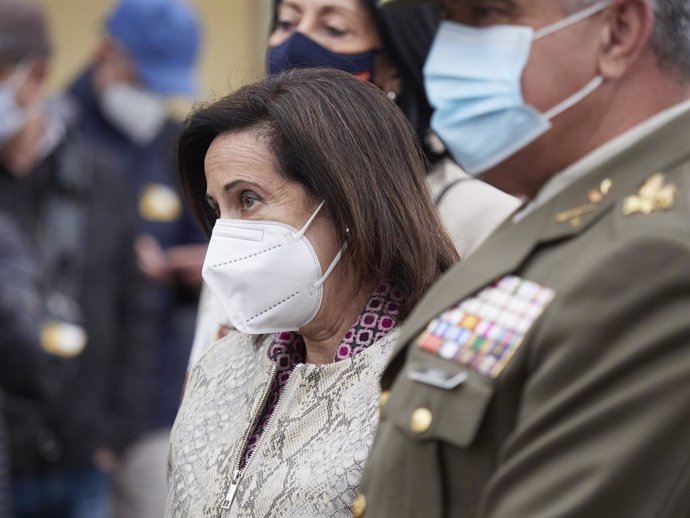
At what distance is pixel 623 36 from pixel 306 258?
109 cm

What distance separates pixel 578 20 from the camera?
2.03 metres

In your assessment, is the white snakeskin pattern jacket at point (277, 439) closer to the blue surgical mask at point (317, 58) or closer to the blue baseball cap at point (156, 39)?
the blue surgical mask at point (317, 58)

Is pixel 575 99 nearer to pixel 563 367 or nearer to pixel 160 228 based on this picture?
pixel 563 367

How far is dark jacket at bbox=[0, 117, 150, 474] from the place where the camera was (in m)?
5.20

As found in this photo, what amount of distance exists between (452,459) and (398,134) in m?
1.21

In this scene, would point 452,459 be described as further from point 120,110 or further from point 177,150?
point 120,110

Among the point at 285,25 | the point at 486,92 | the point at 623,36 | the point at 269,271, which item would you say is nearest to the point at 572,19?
the point at 623,36

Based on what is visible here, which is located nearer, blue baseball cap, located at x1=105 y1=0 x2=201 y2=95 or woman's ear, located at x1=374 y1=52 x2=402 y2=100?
woman's ear, located at x1=374 y1=52 x2=402 y2=100

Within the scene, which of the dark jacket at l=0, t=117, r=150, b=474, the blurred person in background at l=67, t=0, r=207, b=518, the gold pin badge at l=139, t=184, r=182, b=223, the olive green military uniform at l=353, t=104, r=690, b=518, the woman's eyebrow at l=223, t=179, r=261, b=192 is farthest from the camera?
the gold pin badge at l=139, t=184, r=182, b=223

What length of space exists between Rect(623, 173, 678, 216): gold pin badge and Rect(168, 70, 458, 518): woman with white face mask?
1016 mm

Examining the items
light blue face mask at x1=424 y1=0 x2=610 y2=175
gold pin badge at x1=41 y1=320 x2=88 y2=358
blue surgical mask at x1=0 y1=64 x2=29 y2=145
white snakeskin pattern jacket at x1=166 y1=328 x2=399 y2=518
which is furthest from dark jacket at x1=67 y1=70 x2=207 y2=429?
light blue face mask at x1=424 y1=0 x2=610 y2=175

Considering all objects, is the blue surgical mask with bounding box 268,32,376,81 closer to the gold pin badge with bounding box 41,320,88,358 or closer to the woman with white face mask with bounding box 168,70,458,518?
the woman with white face mask with bounding box 168,70,458,518

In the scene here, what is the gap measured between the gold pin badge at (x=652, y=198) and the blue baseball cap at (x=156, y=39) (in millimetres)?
4825

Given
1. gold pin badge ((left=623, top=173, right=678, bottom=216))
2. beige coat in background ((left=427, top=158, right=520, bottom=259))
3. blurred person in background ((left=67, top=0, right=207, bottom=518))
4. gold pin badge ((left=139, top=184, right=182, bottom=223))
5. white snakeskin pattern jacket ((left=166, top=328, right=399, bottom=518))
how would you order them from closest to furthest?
gold pin badge ((left=623, top=173, right=678, bottom=216)) < white snakeskin pattern jacket ((left=166, top=328, right=399, bottom=518)) < beige coat in background ((left=427, top=158, right=520, bottom=259)) < blurred person in background ((left=67, top=0, right=207, bottom=518)) < gold pin badge ((left=139, top=184, right=182, bottom=223))
